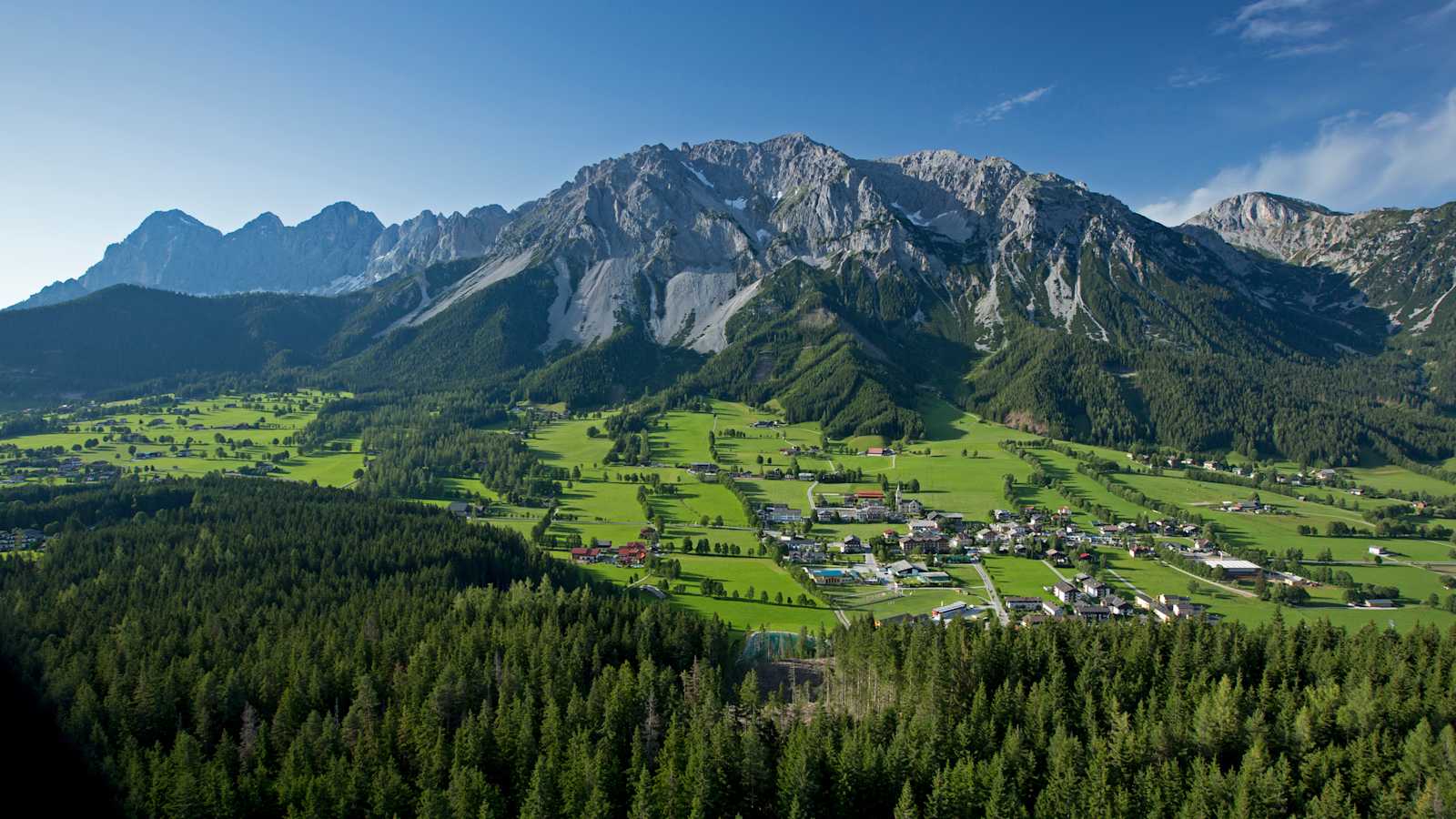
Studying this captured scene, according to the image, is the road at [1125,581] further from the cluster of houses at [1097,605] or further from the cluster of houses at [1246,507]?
the cluster of houses at [1246,507]

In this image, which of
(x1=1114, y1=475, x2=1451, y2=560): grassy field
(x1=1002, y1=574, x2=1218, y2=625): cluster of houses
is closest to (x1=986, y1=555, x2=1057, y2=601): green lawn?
(x1=1002, y1=574, x2=1218, y2=625): cluster of houses

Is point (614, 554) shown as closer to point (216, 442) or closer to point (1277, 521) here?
point (1277, 521)

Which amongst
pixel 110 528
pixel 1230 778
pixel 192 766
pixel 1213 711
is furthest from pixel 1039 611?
pixel 110 528

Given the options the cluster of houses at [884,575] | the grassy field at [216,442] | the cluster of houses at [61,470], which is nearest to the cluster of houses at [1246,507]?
the cluster of houses at [884,575]

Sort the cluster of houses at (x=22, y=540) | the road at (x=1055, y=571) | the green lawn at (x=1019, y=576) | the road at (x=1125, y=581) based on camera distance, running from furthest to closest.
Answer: the road at (x=1055, y=571)
the road at (x=1125, y=581)
the green lawn at (x=1019, y=576)
the cluster of houses at (x=22, y=540)

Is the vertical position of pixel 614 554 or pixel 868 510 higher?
pixel 868 510

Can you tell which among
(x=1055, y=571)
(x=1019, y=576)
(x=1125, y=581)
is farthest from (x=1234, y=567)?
(x=1019, y=576)
